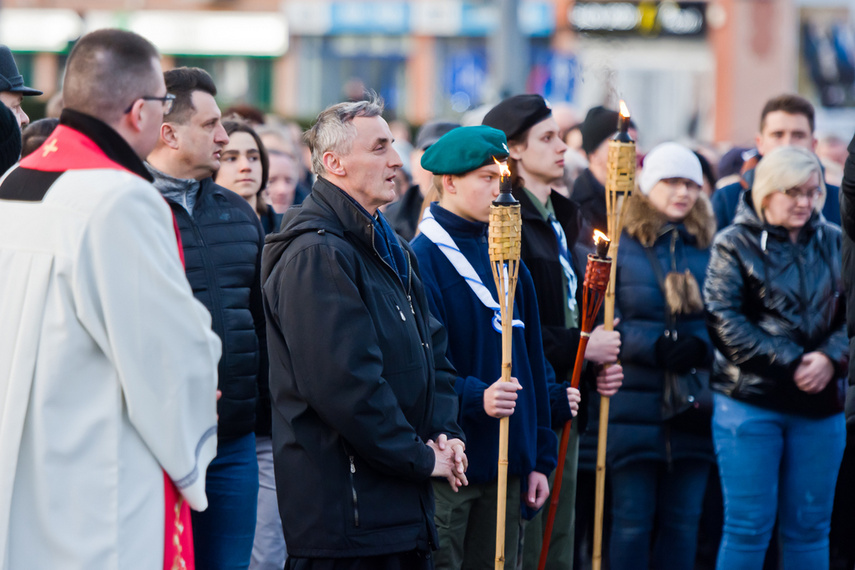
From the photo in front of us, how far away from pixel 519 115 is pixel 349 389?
1.98 metres

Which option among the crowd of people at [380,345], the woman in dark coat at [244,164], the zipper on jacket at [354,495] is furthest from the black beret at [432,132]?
the zipper on jacket at [354,495]

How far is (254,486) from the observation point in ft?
13.9

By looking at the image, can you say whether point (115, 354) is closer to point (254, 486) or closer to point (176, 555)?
point (176, 555)

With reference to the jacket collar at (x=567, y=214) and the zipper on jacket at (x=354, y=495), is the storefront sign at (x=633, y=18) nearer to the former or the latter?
the jacket collar at (x=567, y=214)

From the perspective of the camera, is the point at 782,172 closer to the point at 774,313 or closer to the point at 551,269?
the point at 774,313

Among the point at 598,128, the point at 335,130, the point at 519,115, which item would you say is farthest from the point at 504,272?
the point at 598,128

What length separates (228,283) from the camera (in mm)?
4113

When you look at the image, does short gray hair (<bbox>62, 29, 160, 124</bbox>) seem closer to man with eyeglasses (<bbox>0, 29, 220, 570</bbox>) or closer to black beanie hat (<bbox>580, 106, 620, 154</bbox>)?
man with eyeglasses (<bbox>0, 29, 220, 570</bbox>)


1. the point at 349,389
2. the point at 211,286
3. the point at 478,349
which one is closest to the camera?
the point at 349,389

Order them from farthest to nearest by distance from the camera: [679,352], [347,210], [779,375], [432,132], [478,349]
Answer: [432,132], [679,352], [779,375], [478,349], [347,210]

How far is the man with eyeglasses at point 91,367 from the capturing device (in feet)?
8.68

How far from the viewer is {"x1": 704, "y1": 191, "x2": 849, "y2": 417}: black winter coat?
501cm

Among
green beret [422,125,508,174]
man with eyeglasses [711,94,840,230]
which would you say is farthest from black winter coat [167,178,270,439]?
man with eyeglasses [711,94,840,230]

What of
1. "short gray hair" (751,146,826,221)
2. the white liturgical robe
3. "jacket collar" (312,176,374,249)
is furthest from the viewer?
"short gray hair" (751,146,826,221)
